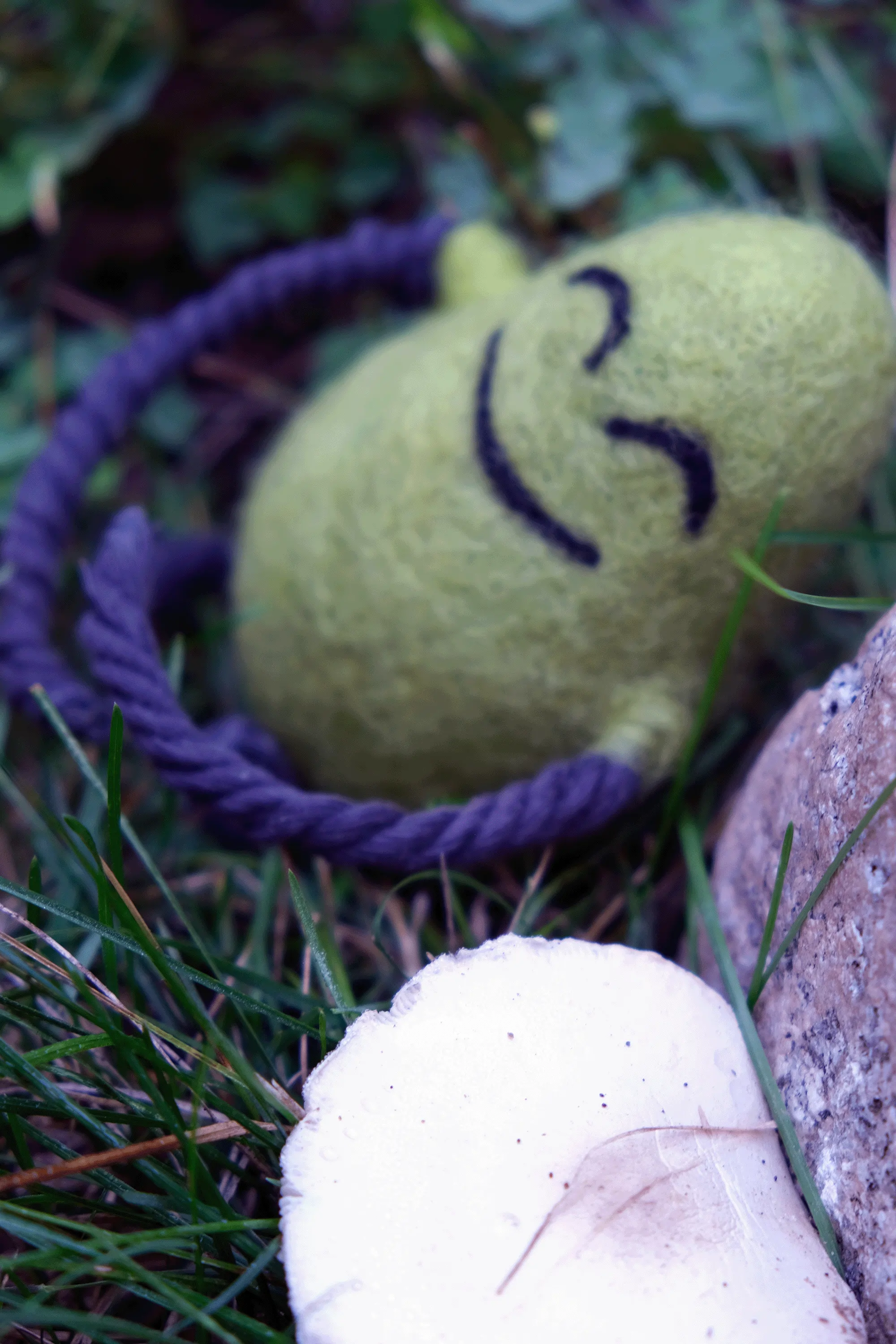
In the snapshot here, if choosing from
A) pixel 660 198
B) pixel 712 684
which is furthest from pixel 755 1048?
pixel 660 198

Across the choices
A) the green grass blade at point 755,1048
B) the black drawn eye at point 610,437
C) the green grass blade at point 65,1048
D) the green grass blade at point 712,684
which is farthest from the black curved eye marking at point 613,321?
the green grass blade at point 65,1048

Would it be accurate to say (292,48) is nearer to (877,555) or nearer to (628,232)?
(628,232)

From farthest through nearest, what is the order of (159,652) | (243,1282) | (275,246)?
(275,246) → (159,652) → (243,1282)

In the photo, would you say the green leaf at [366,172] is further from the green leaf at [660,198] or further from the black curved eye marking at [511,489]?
the black curved eye marking at [511,489]

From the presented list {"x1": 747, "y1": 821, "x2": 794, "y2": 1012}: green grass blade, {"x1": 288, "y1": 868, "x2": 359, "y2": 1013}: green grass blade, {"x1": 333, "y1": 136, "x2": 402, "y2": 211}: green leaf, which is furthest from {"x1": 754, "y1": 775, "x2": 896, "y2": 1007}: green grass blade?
{"x1": 333, "y1": 136, "x2": 402, "y2": 211}: green leaf

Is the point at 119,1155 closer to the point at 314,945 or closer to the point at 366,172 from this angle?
the point at 314,945

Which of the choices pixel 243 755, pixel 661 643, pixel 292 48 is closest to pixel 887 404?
pixel 661 643
